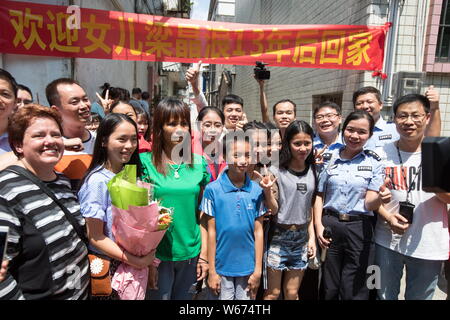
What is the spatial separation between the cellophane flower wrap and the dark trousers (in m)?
1.50

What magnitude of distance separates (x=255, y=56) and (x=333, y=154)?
233 cm

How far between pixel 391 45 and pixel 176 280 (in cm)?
464

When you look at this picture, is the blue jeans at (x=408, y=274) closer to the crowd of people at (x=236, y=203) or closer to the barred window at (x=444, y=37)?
the crowd of people at (x=236, y=203)

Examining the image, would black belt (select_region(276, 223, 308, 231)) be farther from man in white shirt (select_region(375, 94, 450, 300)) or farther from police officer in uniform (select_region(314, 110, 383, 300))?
man in white shirt (select_region(375, 94, 450, 300))

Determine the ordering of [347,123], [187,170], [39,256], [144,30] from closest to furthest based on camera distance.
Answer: [39,256] → [187,170] → [347,123] → [144,30]

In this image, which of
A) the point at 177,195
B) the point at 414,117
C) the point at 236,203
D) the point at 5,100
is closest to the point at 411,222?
the point at 414,117

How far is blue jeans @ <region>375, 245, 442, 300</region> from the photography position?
217cm

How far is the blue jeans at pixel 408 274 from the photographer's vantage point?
2174 mm

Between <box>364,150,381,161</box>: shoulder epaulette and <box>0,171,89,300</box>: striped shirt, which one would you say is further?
<box>364,150,381,161</box>: shoulder epaulette

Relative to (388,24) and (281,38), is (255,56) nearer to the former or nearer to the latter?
(281,38)

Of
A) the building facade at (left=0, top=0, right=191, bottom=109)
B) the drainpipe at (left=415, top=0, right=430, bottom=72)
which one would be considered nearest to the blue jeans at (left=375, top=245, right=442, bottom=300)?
the drainpipe at (left=415, top=0, right=430, bottom=72)
